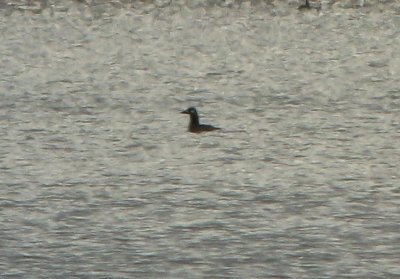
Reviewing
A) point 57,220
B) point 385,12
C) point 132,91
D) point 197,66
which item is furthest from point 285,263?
point 385,12

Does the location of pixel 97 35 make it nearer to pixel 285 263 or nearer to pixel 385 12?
pixel 385 12

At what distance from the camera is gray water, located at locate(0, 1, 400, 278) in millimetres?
10477

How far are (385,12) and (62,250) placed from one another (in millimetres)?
17431

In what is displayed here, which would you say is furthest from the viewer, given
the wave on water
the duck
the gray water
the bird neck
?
the wave on water

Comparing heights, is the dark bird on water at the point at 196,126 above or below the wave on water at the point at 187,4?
below

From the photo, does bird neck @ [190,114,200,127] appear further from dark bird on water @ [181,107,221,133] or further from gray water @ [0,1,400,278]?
gray water @ [0,1,400,278]

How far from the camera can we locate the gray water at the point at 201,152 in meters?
10.5

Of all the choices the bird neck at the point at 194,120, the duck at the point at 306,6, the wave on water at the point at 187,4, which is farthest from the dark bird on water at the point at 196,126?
the duck at the point at 306,6

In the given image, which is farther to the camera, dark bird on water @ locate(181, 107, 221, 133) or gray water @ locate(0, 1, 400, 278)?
dark bird on water @ locate(181, 107, 221, 133)

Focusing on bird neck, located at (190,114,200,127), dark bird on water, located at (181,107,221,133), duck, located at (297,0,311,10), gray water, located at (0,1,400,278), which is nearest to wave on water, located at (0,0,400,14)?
duck, located at (297,0,311,10)

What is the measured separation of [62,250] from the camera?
415 inches

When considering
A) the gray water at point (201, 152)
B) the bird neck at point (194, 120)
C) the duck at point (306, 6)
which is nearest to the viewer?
the gray water at point (201, 152)

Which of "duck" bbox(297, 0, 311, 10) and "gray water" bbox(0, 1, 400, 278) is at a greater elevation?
"duck" bbox(297, 0, 311, 10)

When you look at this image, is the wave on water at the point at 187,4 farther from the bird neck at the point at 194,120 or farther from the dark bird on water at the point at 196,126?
the bird neck at the point at 194,120
